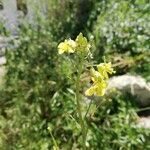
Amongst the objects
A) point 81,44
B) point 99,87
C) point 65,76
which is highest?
point 65,76

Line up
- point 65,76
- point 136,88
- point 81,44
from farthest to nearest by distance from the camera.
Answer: point 136,88, point 65,76, point 81,44

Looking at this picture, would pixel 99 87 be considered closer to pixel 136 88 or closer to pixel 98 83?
pixel 98 83

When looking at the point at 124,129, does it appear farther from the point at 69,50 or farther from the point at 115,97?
the point at 69,50

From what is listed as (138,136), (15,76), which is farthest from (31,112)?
(138,136)

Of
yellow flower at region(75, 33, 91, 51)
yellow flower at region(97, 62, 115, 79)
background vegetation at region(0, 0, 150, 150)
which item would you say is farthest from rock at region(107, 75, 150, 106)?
yellow flower at region(75, 33, 91, 51)

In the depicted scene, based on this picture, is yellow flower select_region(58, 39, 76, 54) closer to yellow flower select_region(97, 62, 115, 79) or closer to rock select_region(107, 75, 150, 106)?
yellow flower select_region(97, 62, 115, 79)

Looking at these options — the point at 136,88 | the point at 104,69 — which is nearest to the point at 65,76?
the point at 136,88

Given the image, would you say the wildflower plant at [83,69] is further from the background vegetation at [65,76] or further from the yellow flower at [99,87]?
the background vegetation at [65,76]

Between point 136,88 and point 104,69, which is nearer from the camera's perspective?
Result: point 104,69
